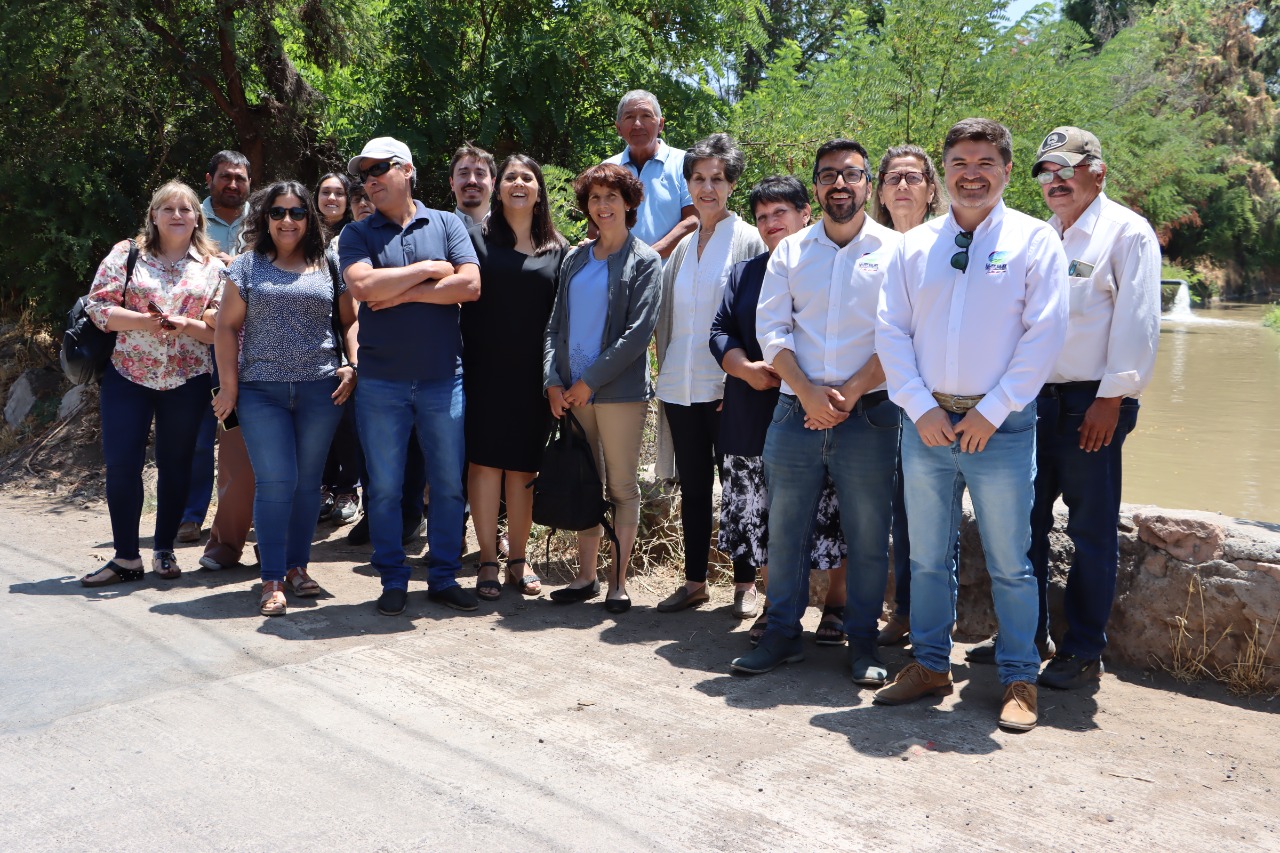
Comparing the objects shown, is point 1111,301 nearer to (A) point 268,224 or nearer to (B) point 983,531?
(B) point 983,531

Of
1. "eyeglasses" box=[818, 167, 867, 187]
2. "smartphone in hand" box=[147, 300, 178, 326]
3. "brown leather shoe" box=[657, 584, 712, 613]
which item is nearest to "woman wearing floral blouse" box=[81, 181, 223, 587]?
"smartphone in hand" box=[147, 300, 178, 326]

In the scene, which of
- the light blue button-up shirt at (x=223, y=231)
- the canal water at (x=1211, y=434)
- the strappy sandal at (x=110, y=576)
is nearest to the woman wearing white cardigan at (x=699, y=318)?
the strappy sandal at (x=110, y=576)

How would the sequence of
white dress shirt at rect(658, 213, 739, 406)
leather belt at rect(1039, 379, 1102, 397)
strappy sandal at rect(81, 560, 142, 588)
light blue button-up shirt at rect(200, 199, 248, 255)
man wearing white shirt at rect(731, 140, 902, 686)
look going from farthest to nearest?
light blue button-up shirt at rect(200, 199, 248, 255), strappy sandal at rect(81, 560, 142, 588), white dress shirt at rect(658, 213, 739, 406), man wearing white shirt at rect(731, 140, 902, 686), leather belt at rect(1039, 379, 1102, 397)

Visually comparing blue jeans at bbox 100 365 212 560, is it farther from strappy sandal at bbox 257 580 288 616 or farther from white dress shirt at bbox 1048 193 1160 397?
white dress shirt at bbox 1048 193 1160 397

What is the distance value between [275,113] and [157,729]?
7.44m

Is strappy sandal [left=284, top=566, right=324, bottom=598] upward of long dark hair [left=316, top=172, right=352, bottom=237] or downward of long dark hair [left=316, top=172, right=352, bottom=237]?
downward

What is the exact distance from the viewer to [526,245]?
216 inches

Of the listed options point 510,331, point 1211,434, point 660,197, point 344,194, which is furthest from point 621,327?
point 1211,434

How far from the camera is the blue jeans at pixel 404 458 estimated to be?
206 inches

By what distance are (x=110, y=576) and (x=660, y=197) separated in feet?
11.1

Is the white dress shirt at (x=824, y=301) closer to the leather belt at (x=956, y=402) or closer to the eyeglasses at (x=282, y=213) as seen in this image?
the leather belt at (x=956, y=402)

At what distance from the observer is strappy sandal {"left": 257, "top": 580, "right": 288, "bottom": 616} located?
5.16 meters

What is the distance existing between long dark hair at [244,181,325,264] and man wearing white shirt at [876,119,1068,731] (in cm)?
282

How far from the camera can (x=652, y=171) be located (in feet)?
19.7
